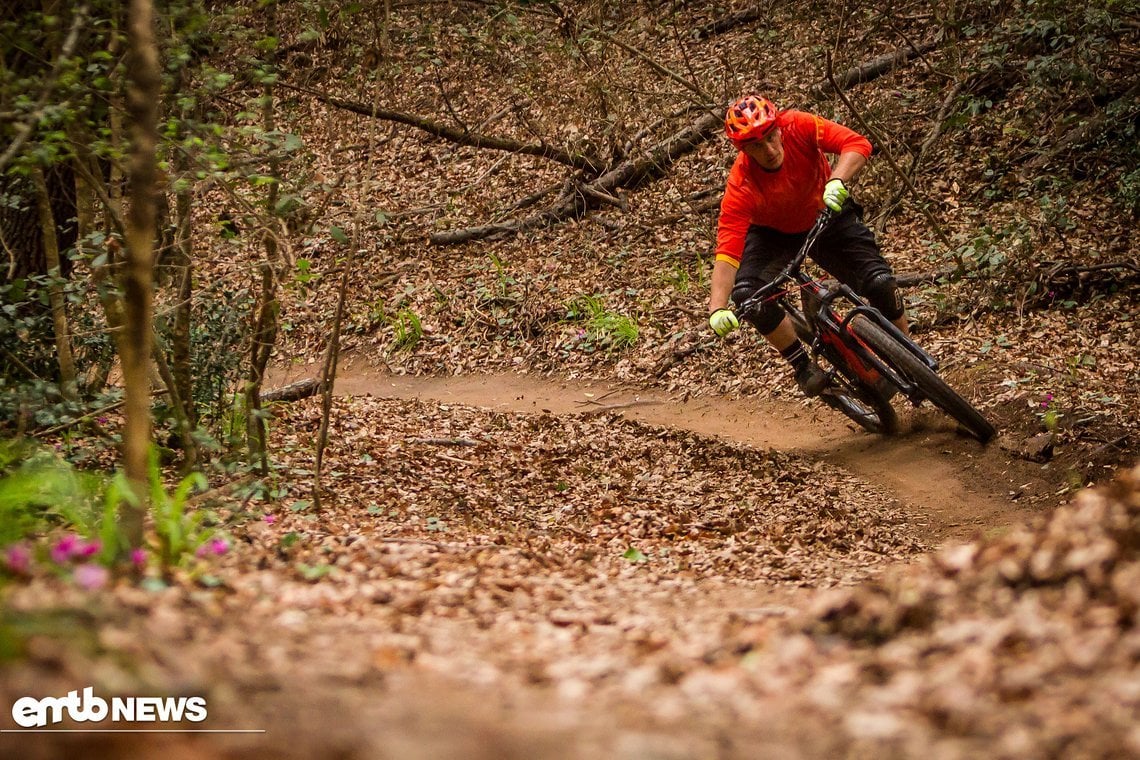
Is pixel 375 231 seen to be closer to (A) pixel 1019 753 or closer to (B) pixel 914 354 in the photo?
(B) pixel 914 354

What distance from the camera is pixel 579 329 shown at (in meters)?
11.0

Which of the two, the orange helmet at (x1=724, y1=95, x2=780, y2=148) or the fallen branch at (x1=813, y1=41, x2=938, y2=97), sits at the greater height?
the fallen branch at (x1=813, y1=41, x2=938, y2=97)

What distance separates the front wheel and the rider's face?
3.93ft

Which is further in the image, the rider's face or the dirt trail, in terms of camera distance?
the rider's face

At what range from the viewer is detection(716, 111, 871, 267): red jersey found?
6672 millimetres

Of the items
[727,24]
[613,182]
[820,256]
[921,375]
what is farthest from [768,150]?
[727,24]

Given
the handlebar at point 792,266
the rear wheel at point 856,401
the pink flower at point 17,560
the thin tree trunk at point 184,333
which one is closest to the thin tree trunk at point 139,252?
the pink flower at point 17,560

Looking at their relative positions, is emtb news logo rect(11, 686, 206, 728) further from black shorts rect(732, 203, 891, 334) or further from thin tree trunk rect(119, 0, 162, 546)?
black shorts rect(732, 203, 891, 334)

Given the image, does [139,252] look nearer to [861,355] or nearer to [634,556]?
[634,556]

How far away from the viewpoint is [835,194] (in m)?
Result: 6.29

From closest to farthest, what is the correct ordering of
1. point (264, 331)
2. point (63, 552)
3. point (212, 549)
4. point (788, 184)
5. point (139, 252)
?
point (63, 552) < point (139, 252) < point (212, 549) < point (264, 331) < point (788, 184)

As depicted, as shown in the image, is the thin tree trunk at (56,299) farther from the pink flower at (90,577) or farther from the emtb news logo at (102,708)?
the emtb news logo at (102,708)

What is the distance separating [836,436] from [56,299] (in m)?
5.78

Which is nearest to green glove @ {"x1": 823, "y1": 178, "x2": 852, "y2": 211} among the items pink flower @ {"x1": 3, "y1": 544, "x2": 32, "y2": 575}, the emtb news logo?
pink flower @ {"x1": 3, "y1": 544, "x2": 32, "y2": 575}
